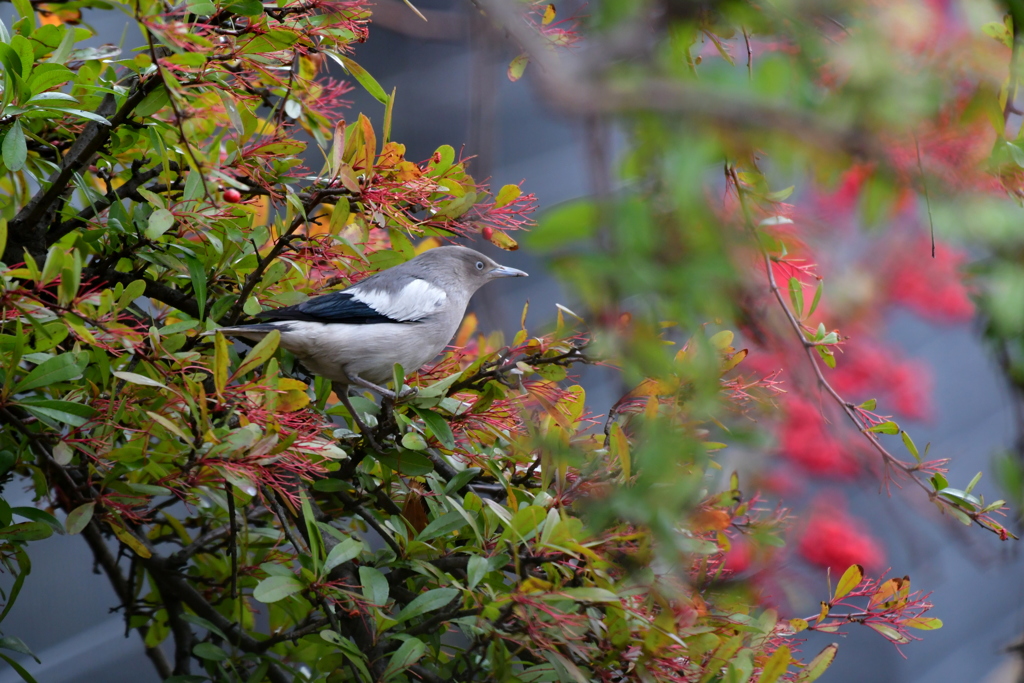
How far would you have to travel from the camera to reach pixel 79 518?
1635mm

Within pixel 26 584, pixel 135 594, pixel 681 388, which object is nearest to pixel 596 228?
pixel 681 388

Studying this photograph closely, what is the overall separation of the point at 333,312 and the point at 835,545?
14.6 feet

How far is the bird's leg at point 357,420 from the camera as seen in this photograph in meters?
1.89

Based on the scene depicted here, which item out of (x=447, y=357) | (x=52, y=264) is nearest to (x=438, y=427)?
(x=447, y=357)

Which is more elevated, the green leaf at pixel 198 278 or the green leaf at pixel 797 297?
the green leaf at pixel 198 278

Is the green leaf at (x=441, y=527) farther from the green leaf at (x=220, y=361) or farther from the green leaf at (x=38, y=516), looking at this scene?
the green leaf at (x=38, y=516)

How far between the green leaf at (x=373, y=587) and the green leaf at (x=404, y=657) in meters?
0.10

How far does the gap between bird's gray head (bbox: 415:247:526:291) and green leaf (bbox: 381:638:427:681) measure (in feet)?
4.83

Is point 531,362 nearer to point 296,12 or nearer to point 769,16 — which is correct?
point 296,12

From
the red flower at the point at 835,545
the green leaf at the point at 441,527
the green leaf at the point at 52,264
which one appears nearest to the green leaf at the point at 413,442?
the green leaf at the point at 441,527

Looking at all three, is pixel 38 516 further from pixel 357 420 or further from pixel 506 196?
pixel 506 196

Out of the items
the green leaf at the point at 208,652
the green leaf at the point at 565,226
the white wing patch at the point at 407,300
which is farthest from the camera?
the white wing patch at the point at 407,300

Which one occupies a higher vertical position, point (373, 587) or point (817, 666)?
point (373, 587)

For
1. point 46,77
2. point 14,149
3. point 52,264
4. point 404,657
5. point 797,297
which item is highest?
point 46,77
